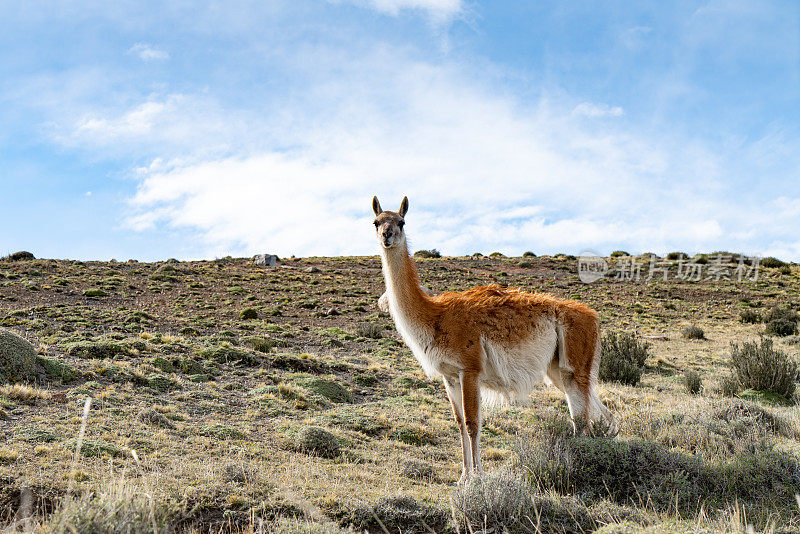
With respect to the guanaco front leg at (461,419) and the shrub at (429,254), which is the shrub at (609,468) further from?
the shrub at (429,254)

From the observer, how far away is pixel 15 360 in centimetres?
1049

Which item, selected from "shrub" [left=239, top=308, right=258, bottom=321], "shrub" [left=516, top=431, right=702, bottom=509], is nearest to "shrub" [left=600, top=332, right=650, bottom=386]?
"shrub" [left=516, top=431, right=702, bottom=509]

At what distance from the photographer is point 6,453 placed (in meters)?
6.34

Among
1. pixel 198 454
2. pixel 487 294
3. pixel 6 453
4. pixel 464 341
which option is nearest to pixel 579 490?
pixel 464 341

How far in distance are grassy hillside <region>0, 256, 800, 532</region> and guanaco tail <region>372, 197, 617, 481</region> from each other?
0.56 meters

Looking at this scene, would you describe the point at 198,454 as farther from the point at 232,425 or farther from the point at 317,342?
the point at 317,342

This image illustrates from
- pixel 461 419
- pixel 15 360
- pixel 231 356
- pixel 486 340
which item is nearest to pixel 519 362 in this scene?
pixel 486 340

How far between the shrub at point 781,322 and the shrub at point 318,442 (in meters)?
23.2

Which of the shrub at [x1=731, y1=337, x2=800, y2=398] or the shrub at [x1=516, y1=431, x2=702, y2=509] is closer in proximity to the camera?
the shrub at [x1=516, y1=431, x2=702, y2=509]

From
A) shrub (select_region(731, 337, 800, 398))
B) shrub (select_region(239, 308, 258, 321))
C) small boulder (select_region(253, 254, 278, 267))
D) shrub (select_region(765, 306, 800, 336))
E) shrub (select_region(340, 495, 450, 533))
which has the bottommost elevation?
shrub (select_region(340, 495, 450, 533))

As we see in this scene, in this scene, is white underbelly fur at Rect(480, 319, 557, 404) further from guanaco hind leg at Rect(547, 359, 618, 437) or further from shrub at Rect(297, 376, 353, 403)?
shrub at Rect(297, 376, 353, 403)

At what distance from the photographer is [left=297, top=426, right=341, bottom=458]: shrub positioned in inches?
307

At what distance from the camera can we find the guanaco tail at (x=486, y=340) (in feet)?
20.3

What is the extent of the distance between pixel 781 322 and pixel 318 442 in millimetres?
24946
